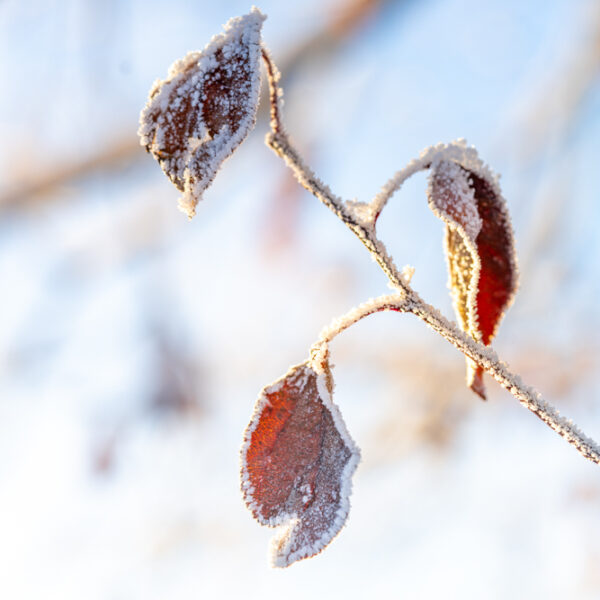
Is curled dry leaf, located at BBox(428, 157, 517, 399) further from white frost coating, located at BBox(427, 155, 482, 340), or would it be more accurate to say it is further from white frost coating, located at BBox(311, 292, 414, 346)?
white frost coating, located at BBox(311, 292, 414, 346)

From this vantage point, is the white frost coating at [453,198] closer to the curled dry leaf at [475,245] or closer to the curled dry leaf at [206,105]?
the curled dry leaf at [475,245]

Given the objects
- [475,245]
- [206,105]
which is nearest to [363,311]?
[475,245]

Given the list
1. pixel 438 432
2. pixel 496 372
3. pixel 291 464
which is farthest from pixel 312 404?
pixel 438 432

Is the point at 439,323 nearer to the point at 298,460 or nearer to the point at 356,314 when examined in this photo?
the point at 356,314

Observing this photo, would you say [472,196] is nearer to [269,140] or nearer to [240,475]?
[269,140]

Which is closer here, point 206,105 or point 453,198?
point 206,105
